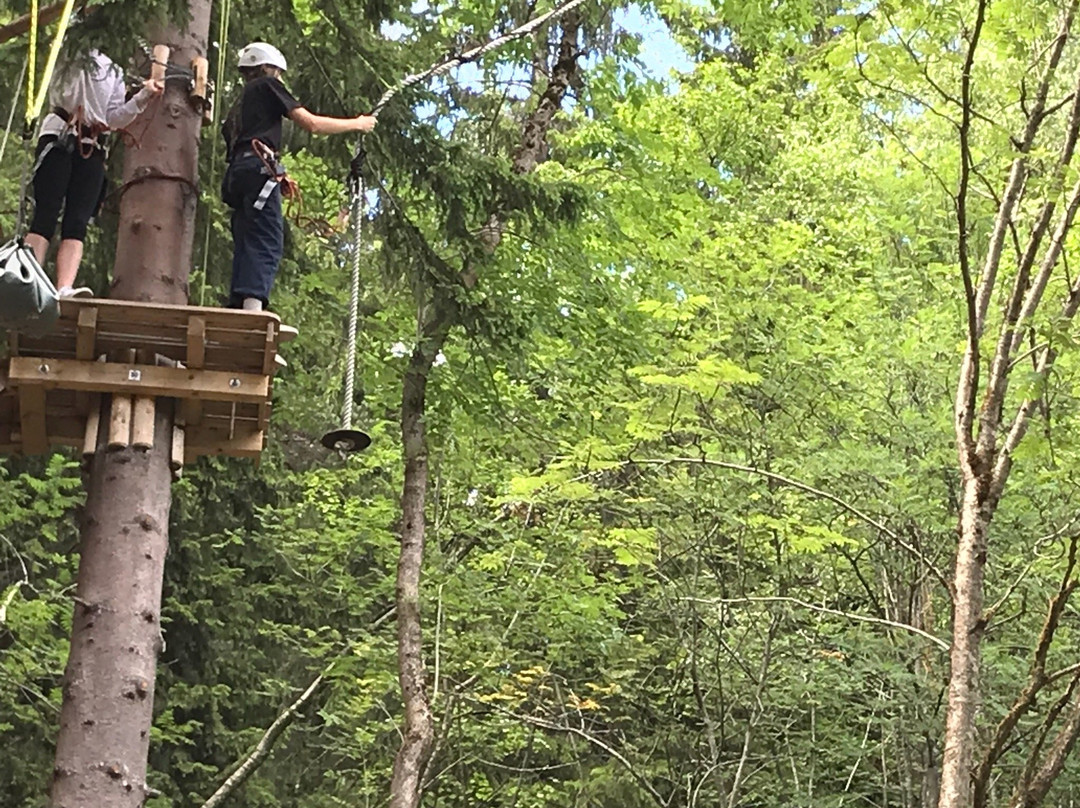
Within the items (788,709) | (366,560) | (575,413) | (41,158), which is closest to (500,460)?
(575,413)

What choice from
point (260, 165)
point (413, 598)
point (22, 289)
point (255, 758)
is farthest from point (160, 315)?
point (255, 758)

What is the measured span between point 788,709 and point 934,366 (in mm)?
2885

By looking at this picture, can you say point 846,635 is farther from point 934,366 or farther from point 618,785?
point 618,785

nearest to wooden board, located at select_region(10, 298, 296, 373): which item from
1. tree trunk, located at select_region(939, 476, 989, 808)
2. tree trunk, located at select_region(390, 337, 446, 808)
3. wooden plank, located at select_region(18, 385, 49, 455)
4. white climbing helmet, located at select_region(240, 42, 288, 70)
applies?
wooden plank, located at select_region(18, 385, 49, 455)

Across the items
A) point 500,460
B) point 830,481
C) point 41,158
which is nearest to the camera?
point 41,158

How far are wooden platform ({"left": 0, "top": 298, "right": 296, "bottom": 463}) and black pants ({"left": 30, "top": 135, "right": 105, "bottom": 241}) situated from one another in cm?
67

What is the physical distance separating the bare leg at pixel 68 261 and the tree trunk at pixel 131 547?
20cm

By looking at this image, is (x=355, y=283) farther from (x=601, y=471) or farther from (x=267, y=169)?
(x=601, y=471)

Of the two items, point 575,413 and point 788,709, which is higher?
point 575,413

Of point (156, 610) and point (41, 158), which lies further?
point (41, 158)

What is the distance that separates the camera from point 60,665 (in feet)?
29.1

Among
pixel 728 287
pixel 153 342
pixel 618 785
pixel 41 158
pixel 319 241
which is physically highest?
pixel 319 241

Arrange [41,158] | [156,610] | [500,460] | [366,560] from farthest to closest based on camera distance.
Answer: [366,560] < [500,460] < [41,158] < [156,610]

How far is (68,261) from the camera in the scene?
15.3 ft
